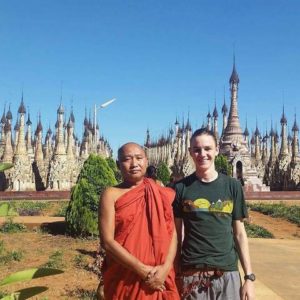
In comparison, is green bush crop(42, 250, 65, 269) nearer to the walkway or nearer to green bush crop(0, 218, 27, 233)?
the walkway

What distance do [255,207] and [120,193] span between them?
2069cm

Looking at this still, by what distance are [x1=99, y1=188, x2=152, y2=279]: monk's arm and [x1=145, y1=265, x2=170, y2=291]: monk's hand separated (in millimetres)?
33

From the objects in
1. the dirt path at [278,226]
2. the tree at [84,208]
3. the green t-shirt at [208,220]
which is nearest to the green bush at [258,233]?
the dirt path at [278,226]

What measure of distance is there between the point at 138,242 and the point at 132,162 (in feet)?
1.82

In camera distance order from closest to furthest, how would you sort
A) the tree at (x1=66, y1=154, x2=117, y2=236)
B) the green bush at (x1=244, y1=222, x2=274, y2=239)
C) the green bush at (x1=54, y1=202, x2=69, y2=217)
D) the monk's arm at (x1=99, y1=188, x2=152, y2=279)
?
the monk's arm at (x1=99, y1=188, x2=152, y2=279) → the tree at (x1=66, y1=154, x2=117, y2=236) → the green bush at (x1=244, y1=222, x2=274, y2=239) → the green bush at (x1=54, y1=202, x2=69, y2=217)

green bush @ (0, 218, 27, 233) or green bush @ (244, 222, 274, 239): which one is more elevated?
green bush @ (0, 218, 27, 233)

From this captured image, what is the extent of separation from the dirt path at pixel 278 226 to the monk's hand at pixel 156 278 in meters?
13.7

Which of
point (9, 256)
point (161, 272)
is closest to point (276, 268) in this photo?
point (9, 256)

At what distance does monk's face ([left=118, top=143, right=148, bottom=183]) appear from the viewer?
3188 mm

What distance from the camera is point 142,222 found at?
120 inches

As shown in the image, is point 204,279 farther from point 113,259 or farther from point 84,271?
point 84,271

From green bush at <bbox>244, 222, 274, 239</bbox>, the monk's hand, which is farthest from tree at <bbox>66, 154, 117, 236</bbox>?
the monk's hand

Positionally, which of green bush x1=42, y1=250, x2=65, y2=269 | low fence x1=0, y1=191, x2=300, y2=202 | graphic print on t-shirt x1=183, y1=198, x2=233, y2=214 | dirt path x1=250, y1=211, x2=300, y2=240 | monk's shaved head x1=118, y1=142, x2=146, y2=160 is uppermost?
monk's shaved head x1=118, y1=142, x2=146, y2=160

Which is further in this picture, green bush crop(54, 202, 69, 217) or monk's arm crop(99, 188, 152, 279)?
green bush crop(54, 202, 69, 217)
